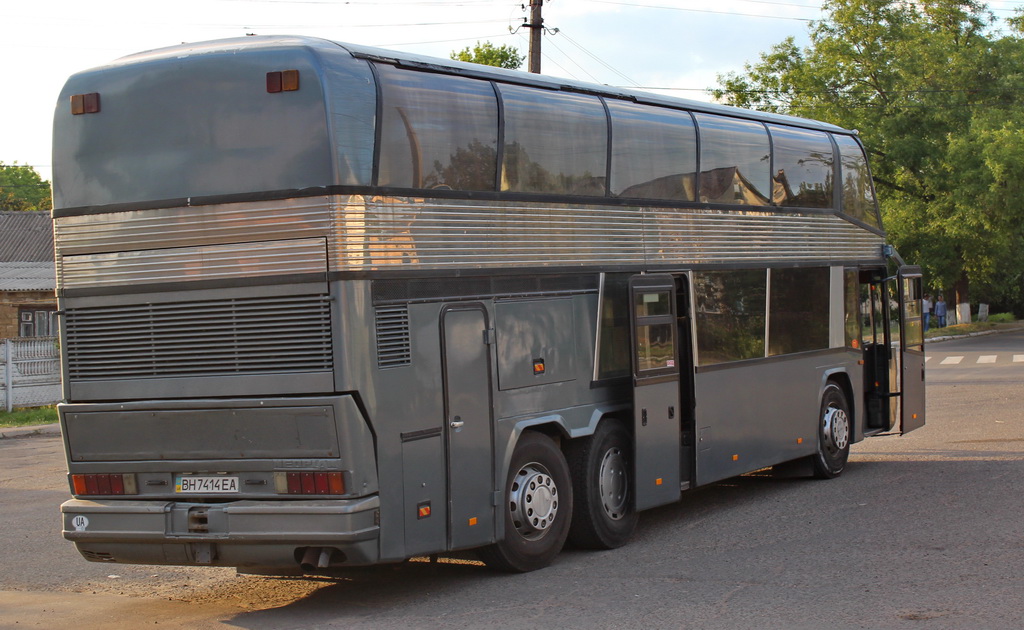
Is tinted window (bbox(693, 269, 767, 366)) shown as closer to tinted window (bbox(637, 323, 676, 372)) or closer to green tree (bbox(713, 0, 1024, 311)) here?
tinted window (bbox(637, 323, 676, 372))

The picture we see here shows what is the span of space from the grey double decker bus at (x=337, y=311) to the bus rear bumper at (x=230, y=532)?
2 centimetres

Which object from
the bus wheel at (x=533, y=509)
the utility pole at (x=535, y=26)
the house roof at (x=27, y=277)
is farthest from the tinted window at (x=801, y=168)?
the house roof at (x=27, y=277)

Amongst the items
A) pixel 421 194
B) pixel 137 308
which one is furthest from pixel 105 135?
pixel 421 194

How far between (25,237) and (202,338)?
4417 centimetres

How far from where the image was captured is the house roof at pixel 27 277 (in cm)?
3688

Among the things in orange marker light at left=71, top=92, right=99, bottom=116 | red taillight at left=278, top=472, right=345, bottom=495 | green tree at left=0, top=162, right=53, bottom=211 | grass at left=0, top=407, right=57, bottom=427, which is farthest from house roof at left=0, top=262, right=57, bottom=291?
green tree at left=0, top=162, right=53, bottom=211

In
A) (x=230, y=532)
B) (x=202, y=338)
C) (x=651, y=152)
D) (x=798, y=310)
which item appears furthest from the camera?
(x=798, y=310)

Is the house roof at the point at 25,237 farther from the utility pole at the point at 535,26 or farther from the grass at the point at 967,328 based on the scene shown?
the grass at the point at 967,328

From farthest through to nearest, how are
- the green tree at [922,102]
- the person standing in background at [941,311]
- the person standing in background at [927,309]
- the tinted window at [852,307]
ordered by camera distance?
1. the person standing in background at [941,311]
2. the person standing in background at [927,309]
3. the green tree at [922,102]
4. the tinted window at [852,307]

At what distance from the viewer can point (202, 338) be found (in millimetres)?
7816

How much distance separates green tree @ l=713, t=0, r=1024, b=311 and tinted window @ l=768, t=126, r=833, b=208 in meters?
32.5

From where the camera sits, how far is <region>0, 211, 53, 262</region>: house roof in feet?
152

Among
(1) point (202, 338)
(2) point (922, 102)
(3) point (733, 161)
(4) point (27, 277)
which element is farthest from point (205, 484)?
(2) point (922, 102)

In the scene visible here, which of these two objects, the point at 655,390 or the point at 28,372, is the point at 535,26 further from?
the point at 655,390
